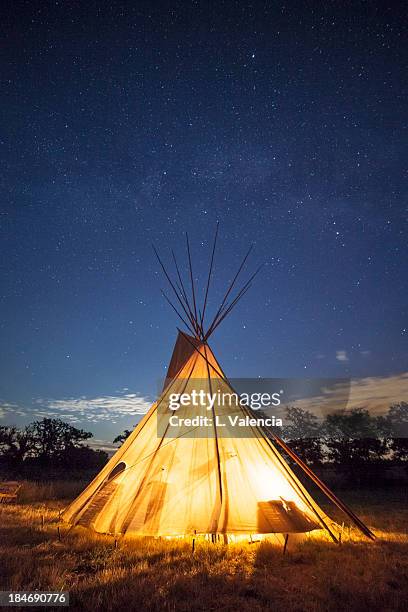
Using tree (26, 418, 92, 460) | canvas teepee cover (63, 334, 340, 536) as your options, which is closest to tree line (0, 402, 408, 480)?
tree (26, 418, 92, 460)

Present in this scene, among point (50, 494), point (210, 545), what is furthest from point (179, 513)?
point (50, 494)

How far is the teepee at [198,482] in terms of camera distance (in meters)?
5.73

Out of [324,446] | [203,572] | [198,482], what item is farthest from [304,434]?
[203,572]

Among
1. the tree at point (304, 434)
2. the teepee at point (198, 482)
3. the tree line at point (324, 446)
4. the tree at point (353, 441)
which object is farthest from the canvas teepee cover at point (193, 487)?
the tree at point (304, 434)

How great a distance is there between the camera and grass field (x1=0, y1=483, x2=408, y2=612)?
370cm

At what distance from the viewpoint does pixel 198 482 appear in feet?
20.4

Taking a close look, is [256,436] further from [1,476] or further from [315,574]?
[1,476]

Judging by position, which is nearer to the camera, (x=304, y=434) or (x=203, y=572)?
(x=203, y=572)

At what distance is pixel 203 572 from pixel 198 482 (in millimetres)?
1840

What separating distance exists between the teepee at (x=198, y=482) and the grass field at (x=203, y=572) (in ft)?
0.87

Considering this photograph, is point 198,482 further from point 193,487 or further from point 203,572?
point 203,572

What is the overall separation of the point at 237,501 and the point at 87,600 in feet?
9.60

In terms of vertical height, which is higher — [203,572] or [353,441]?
[353,441]

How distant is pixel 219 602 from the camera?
369 centimetres
